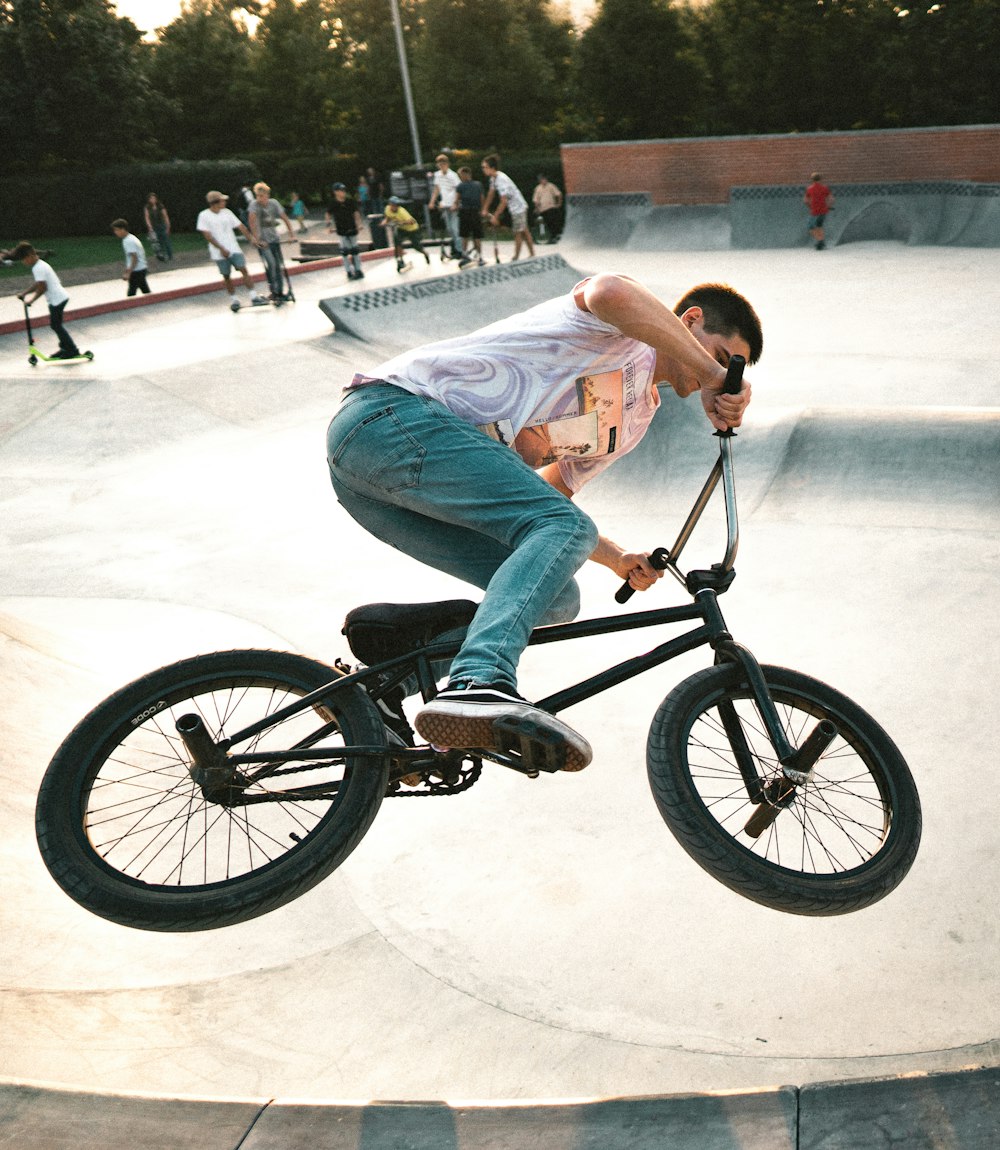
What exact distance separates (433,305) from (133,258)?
7.53 metres

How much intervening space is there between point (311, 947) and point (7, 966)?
0.97m

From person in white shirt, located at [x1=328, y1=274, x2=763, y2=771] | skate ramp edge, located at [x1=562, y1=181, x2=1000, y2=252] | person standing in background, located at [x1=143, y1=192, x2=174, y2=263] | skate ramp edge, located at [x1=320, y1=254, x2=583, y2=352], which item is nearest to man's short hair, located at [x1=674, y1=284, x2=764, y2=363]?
person in white shirt, located at [x1=328, y1=274, x2=763, y2=771]

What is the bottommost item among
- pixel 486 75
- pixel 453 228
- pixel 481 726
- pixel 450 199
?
pixel 453 228

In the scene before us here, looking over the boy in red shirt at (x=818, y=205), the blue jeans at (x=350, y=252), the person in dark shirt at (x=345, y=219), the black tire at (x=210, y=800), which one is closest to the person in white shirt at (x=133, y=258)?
the person in dark shirt at (x=345, y=219)

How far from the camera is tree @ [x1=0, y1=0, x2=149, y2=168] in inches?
1629

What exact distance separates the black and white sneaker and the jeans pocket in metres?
0.66

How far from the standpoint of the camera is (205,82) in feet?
183

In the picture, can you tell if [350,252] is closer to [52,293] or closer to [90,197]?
[52,293]

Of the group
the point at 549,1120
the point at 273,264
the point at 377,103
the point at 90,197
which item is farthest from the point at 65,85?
the point at 549,1120

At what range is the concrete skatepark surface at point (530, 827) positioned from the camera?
3.09m

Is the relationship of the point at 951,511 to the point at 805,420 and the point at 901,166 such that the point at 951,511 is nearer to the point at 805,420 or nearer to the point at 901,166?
the point at 805,420

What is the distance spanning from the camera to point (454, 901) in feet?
12.5

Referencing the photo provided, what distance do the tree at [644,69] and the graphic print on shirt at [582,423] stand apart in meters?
40.1

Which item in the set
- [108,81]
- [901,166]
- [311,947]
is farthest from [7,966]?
Answer: [108,81]
